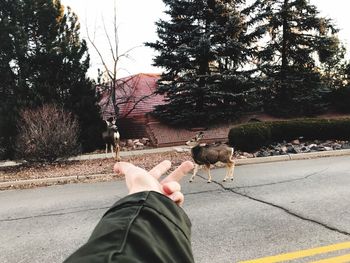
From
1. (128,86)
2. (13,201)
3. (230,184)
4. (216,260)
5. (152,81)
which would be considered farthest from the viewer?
(152,81)

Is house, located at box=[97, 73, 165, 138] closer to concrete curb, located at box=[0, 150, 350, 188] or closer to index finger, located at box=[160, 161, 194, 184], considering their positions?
concrete curb, located at box=[0, 150, 350, 188]

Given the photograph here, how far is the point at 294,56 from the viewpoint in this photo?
77.6ft

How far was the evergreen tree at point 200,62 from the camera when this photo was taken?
64.8ft

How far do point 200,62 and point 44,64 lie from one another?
7.98 metres

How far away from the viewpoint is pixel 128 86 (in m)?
22.9

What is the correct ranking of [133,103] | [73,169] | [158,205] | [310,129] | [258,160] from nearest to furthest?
[158,205] < [73,169] < [258,160] < [310,129] < [133,103]

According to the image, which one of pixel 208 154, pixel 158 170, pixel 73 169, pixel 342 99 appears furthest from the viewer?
pixel 342 99

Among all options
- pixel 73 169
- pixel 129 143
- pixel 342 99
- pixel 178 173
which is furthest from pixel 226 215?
pixel 342 99

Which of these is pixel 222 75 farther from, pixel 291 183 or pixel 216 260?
pixel 216 260

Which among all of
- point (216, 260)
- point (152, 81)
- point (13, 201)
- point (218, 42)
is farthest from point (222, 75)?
point (216, 260)

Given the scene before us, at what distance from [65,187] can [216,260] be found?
6010 millimetres

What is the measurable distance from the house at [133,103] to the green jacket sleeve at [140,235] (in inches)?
737

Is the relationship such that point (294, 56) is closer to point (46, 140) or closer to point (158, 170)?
point (46, 140)

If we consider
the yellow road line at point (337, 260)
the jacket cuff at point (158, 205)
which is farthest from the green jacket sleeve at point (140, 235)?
the yellow road line at point (337, 260)
